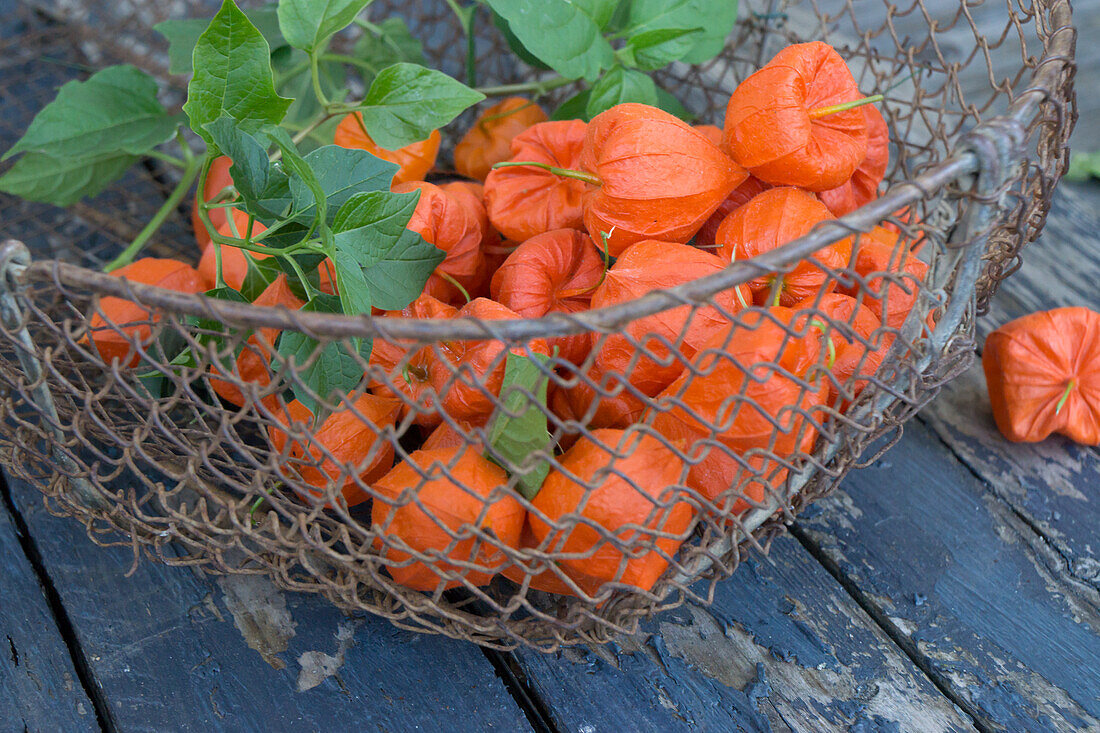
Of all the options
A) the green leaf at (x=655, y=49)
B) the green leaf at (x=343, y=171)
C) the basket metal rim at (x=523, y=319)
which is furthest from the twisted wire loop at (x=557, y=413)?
the green leaf at (x=655, y=49)

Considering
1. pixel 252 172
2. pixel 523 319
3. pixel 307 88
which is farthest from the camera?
pixel 307 88

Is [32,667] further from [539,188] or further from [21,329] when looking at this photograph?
[539,188]

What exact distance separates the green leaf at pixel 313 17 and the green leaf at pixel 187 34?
4.8 inches

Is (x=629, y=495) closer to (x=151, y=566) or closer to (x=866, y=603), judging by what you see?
(x=866, y=603)

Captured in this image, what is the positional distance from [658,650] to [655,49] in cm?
43

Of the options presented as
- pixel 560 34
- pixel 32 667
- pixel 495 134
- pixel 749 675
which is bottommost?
pixel 32 667

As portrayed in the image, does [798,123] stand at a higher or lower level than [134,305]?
higher

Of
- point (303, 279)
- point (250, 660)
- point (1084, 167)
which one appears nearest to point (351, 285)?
point (303, 279)

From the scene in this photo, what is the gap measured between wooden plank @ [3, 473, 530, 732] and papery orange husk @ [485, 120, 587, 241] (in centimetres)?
29

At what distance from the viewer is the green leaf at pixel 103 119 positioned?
63 centimetres

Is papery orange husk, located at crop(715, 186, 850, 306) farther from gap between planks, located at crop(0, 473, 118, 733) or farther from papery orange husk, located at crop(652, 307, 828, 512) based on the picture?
gap between planks, located at crop(0, 473, 118, 733)

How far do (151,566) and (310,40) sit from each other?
0.36 metres

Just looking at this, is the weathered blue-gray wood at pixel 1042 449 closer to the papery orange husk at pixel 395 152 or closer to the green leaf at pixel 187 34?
the papery orange husk at pixel 395 152

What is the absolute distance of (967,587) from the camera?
56cm
